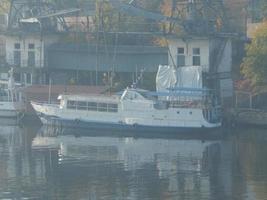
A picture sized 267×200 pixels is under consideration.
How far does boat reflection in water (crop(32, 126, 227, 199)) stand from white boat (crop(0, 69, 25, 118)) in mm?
→ 1977

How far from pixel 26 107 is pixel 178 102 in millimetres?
4797

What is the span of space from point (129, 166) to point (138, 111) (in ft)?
15.7

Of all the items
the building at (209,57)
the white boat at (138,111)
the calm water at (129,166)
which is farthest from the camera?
the building at (209,57)

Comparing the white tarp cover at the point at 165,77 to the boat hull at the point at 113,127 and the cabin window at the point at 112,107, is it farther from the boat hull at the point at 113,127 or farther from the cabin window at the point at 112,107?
the boat hull at the point at 113,127

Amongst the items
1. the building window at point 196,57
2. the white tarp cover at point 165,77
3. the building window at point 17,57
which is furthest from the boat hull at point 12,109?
the building window at point 196,57

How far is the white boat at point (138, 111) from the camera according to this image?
26.0m

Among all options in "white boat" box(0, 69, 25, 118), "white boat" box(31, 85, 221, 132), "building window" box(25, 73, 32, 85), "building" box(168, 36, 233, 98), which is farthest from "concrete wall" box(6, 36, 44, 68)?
"building" box(168, 36, 233, 98)

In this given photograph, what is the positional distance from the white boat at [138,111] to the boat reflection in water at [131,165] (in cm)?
58

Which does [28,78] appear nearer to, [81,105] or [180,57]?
[81,105]

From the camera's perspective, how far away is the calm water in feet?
62.4

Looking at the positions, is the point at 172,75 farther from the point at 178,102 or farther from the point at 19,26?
the point at 19,26

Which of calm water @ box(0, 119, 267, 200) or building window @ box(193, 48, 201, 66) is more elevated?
building window @ box(193, 48, 201, 66)

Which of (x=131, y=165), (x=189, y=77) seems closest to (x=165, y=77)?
→ (x=189, y=77)

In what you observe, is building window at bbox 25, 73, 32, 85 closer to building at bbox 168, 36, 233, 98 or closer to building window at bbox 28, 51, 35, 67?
building window at bbox 28, 51, 35, 67
